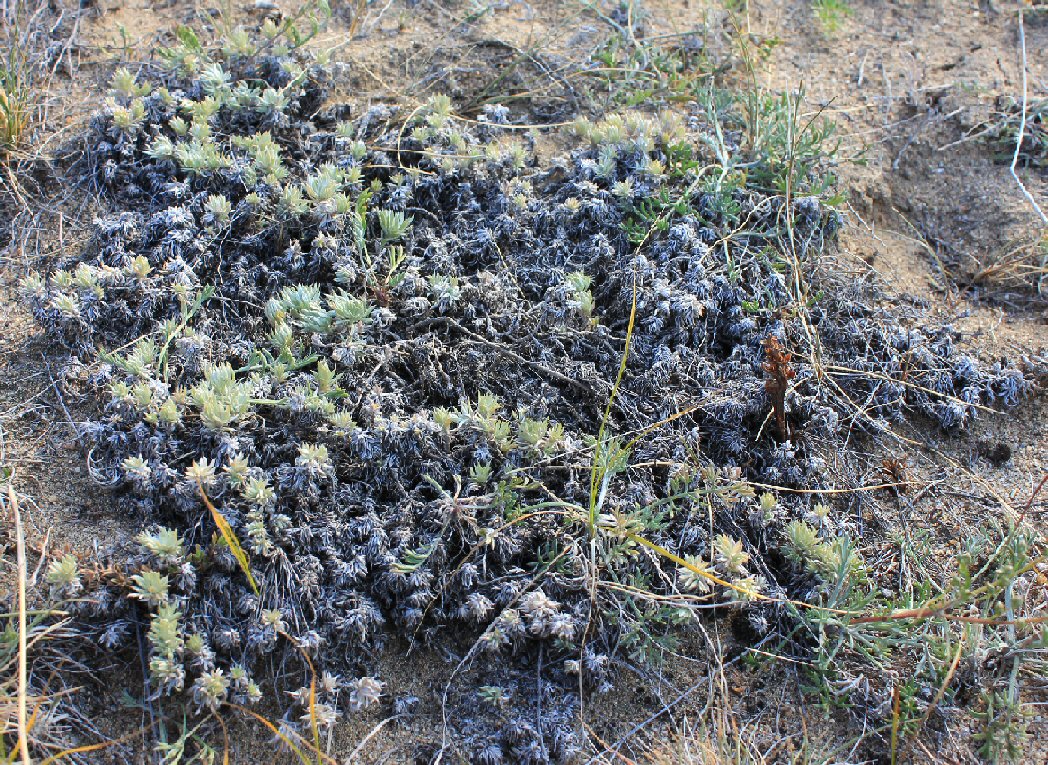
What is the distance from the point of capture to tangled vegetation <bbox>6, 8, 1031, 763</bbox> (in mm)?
2480

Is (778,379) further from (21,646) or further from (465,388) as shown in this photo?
(21,646)

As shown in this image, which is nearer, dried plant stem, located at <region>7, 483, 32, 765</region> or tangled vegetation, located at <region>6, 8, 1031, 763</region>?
dried plant stem, located at <region>7, 483, 32, 765</region>

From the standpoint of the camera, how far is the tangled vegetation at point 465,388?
8.14ft

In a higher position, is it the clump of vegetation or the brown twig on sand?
the clump of vegetation

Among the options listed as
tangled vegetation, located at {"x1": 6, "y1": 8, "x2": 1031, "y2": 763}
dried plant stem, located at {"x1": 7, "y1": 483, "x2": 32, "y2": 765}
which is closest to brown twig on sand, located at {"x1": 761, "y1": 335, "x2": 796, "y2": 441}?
tangled vegetation, located at {"x1": 6, "y1": 8, "x2": 1031, "y2": 763}

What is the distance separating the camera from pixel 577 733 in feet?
7.94

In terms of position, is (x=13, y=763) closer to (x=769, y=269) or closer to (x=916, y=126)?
(x=769, y=269)

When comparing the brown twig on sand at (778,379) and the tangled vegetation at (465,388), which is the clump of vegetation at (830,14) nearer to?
the tangled vegetation at (465,388)

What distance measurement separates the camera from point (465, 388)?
118 inches

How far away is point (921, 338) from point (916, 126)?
4.37ft

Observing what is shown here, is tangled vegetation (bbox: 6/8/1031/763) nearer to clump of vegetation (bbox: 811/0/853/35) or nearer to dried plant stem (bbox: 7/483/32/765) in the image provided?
dried plant stem (bbox: 7/483/32/765)

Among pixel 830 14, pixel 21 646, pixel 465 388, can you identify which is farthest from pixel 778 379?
pixel 830 14

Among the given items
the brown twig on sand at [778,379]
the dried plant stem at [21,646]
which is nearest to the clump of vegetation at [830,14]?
the brown twig on sand at [778,379]

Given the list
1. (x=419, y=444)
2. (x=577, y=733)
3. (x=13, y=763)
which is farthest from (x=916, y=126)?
(x=13, y=763)
